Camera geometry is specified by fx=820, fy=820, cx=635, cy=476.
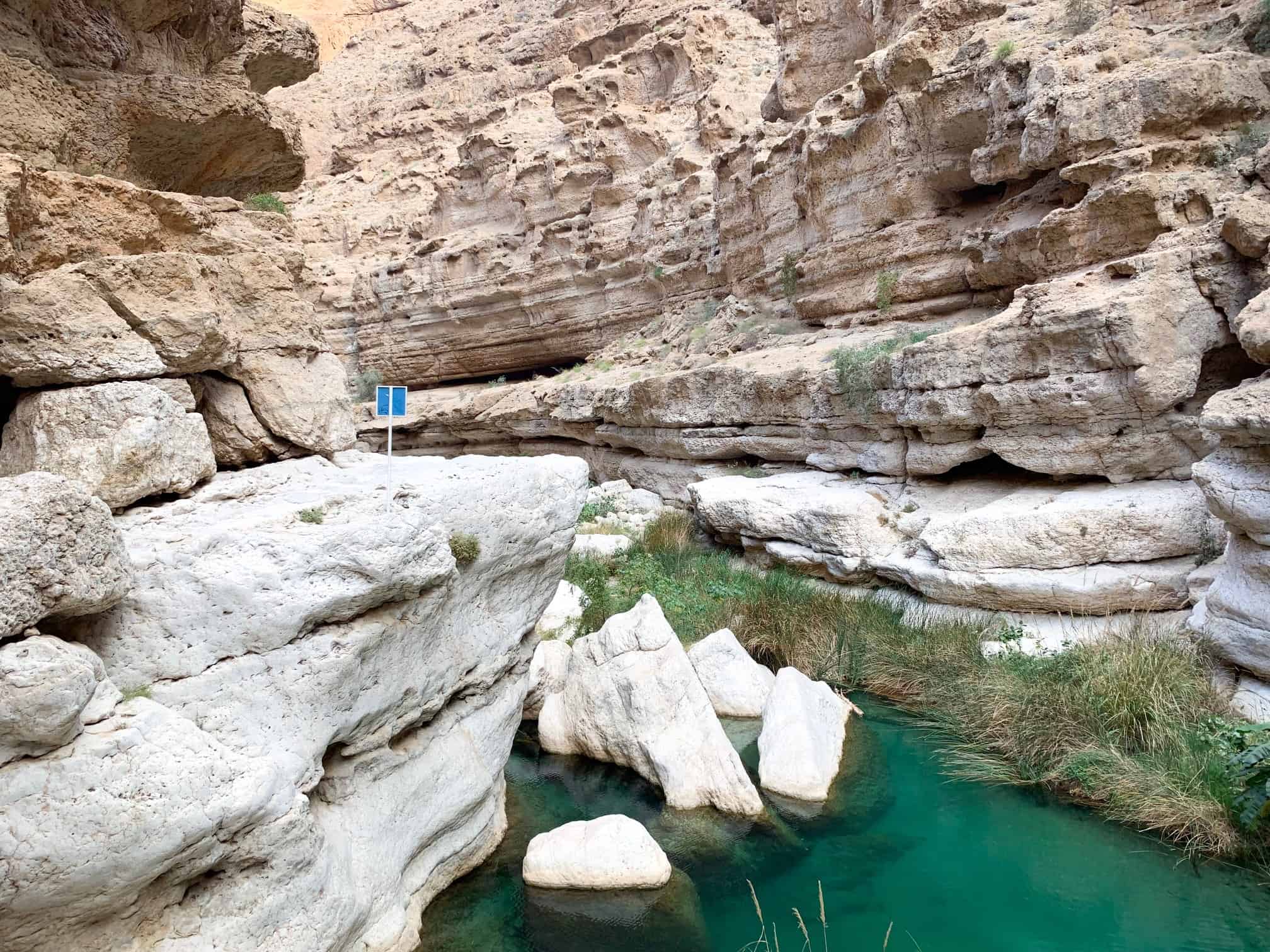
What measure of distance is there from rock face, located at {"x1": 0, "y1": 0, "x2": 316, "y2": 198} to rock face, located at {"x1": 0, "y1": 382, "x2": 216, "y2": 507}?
144 cm

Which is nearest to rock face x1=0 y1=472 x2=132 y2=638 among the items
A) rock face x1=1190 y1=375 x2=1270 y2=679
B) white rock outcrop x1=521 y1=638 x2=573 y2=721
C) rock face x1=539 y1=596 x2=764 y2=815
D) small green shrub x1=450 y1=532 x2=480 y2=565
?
small green shrub x1=450 y1=532 x2=480 y2=565

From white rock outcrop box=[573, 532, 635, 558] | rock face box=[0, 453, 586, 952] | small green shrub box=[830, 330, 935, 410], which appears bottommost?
white rock outcrop box=[573, 532, 635, 558]

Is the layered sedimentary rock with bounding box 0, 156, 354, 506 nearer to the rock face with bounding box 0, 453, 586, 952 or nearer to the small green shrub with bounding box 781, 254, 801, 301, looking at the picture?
the rock face with bounding box 0, 453, 586, 952

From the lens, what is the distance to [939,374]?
9.02m

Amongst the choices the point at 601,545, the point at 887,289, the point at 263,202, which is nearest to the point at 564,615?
the point at 601,545

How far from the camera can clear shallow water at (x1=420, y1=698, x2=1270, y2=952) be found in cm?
462

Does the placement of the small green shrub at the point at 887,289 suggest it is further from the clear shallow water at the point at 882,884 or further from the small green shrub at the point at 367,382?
the small green shrub at the point at 367,382

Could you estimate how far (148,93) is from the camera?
16.1ft

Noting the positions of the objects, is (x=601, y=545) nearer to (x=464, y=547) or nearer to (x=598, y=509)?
(x=598, y=509)

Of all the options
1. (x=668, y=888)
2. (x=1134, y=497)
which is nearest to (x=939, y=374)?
(x=1134, y=497)

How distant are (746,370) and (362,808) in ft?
30.8

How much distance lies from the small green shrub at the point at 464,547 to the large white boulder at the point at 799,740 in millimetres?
3115

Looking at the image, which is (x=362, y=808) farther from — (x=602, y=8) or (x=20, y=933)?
(x=602, y=8)

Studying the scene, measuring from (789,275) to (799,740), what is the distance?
983 cm
